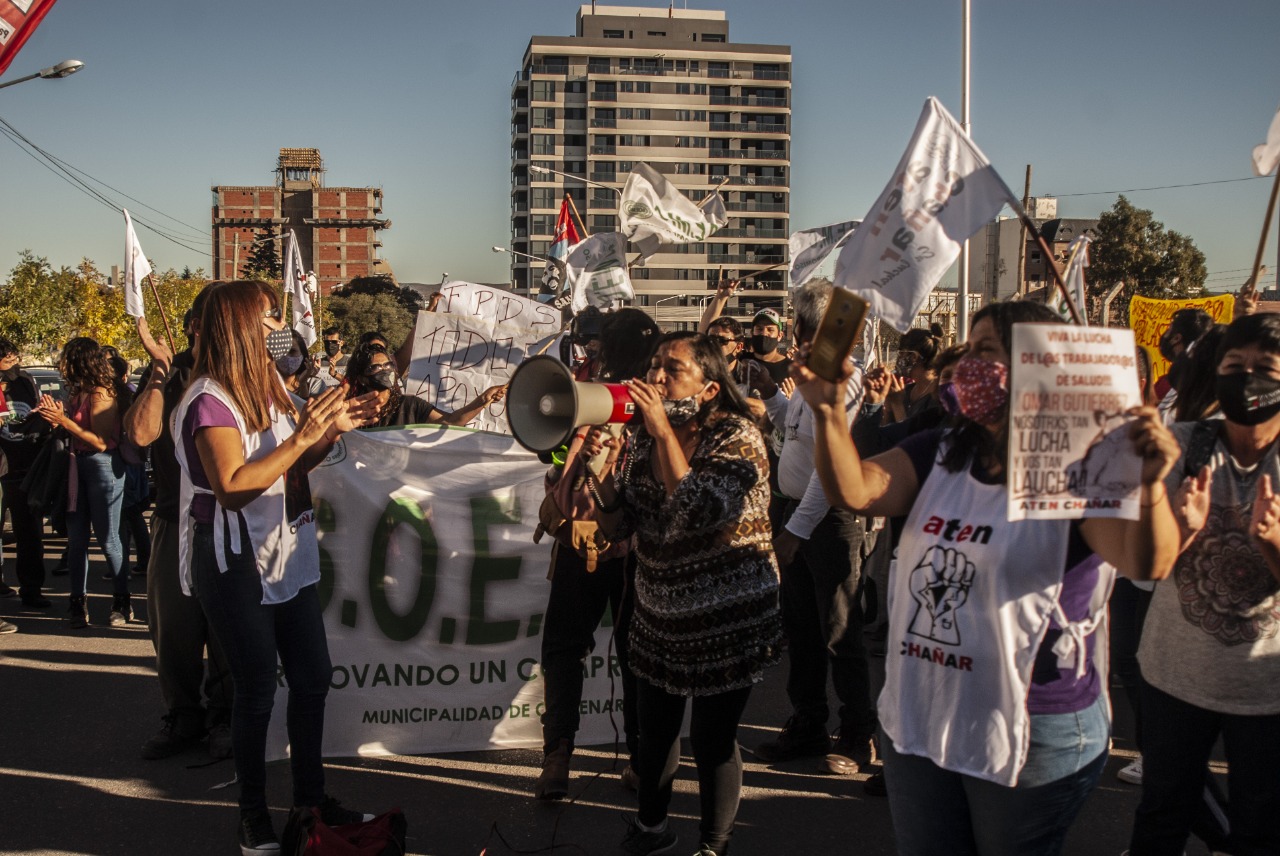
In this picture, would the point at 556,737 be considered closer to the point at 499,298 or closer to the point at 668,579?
the point at 668,579

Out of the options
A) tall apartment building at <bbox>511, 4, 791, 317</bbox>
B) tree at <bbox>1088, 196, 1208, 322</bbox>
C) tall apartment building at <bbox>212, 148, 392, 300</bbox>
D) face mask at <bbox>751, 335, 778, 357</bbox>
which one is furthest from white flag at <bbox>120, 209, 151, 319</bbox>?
tall apartment building at <bbox>212, 148, 392, 300</bbox>

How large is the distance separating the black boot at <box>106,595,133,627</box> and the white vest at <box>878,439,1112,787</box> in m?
6.21

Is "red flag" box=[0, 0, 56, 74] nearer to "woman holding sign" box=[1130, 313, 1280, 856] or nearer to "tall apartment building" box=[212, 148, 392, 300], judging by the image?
"woman holding sign" box=[1130, 313, 1280, 856]

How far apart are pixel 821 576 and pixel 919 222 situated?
2405 mm

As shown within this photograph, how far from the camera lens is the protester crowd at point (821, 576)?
2180 mm

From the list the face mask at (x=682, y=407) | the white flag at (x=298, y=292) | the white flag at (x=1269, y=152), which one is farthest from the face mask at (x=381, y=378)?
the white flag at (x=298, y=292)

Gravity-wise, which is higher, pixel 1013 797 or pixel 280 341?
pixel 280 341

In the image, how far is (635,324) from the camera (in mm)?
4109

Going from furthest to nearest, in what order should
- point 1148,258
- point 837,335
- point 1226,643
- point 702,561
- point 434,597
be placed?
point 1148,258, point 434,597, point 702,561, point 1226,643, point 837,335

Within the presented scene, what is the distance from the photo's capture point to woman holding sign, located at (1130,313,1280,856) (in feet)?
8.85

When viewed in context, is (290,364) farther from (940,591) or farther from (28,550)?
(940,591)

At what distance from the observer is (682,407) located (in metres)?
3.40

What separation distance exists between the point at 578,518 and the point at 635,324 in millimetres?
912

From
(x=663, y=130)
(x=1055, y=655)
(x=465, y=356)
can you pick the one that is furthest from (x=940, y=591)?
(x=663, y=130)
